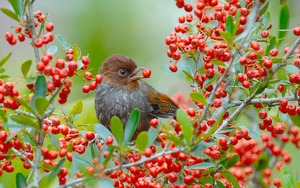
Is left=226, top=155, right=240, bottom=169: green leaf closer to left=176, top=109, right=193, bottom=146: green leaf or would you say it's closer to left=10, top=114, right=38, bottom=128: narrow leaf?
left=176, top=109, right=193, bottom=146: green leaf

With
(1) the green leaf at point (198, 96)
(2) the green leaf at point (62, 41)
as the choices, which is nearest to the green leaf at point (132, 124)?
(1) the green leaf at point (198, 96)

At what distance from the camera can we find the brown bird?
490 cm

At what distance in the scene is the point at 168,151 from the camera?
241cm

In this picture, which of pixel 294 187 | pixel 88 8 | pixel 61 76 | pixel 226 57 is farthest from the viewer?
pixel 88 8

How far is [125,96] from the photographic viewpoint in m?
5.07

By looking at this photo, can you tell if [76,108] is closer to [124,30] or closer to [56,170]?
[56,170]

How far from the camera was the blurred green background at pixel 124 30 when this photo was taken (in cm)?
568

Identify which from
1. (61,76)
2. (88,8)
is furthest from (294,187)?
(88,8)

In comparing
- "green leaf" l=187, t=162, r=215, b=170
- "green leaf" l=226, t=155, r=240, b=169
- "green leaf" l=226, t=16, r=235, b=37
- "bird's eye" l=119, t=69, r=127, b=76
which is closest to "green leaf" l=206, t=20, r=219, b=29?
"green leaf" l=226, t=16, r=235, b=37

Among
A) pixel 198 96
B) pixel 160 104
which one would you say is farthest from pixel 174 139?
pixel 160 104

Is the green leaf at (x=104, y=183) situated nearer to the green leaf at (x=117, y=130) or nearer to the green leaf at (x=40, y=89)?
the green leaf at (x=117, y=130)

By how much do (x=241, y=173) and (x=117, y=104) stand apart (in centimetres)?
155

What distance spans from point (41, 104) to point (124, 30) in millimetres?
3784

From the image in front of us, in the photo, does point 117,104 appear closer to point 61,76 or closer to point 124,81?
point 124,81
